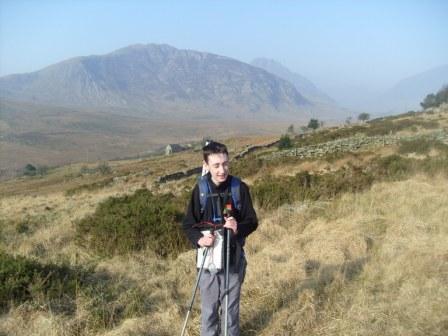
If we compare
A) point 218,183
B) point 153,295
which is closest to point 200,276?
point 218,183

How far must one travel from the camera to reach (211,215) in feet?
12.5

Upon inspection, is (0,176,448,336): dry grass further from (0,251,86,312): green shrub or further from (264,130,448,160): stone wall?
(264,130,448,160): stone wall

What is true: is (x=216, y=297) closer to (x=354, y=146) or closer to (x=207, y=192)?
(x=207, y=192)

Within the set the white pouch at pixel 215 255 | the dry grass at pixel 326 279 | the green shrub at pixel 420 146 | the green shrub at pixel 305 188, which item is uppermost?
the white pouch at pixel 215 255

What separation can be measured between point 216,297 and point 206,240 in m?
0.61

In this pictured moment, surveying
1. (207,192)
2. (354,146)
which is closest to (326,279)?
(207,192)

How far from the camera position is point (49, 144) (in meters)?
156

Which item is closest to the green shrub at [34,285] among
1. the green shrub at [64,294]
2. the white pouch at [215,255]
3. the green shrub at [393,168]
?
the green shrub at [64,294]

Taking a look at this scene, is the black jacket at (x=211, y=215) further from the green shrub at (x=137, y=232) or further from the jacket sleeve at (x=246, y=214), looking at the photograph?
the green shrub at (x=137, y=232)

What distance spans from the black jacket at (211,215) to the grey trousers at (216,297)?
0.34 m

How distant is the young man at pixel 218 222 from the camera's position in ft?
12.2

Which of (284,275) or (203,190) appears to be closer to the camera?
(203,190)

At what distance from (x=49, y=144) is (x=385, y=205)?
160 metres

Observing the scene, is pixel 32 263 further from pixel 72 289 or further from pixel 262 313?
pixel 262 313
